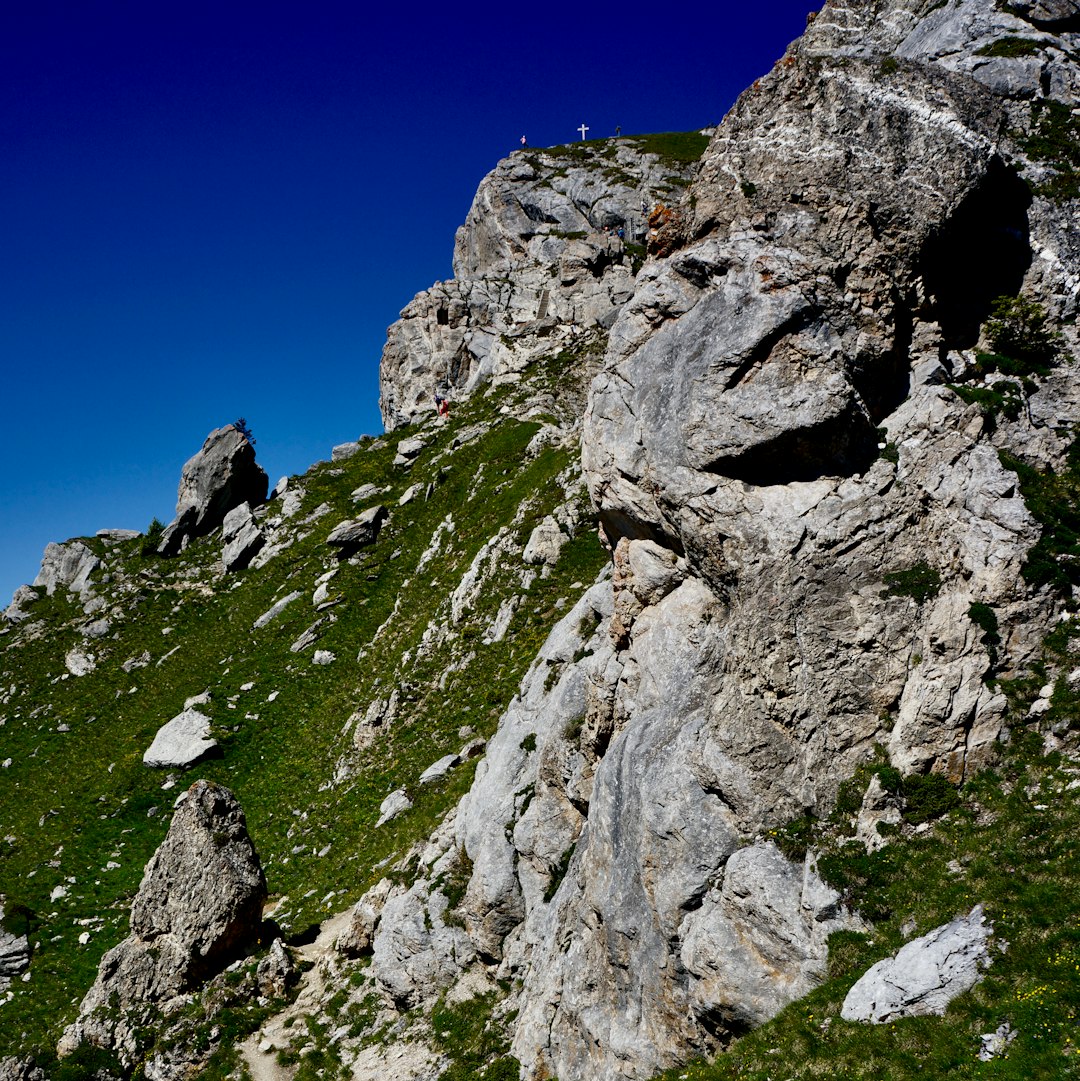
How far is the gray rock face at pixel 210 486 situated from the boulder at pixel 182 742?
32.0 metres

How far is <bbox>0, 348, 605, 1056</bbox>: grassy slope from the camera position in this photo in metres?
33.3

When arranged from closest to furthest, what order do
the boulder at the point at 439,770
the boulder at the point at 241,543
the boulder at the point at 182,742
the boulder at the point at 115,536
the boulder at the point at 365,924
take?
the boulder at the point at 365,924
the boulder at the point at 439,770
the boulder at the point at 182,742
the boulder at the point at 241,543
the boulder at the point at 115,536

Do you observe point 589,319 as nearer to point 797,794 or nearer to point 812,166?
point 812,166

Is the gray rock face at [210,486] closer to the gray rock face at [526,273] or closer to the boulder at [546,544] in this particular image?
the gray rock face at [526,273]

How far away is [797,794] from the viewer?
17016 mm

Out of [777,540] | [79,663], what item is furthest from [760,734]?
[79,663]

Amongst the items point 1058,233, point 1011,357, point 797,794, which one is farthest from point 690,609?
point 1058,233

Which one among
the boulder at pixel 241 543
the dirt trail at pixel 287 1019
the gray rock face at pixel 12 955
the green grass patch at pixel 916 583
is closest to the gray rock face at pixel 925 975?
the green grass patch at pixel 916 583

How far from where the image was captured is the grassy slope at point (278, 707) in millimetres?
33281

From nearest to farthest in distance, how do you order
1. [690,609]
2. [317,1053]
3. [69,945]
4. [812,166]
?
[690,609]
[812,166]
[317,1053]
[69,945]

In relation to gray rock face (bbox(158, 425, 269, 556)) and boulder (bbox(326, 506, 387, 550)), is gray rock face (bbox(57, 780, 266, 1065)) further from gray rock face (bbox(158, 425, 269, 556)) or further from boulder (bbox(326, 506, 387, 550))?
gray rock face (bbox(158, 425, 269, 556))

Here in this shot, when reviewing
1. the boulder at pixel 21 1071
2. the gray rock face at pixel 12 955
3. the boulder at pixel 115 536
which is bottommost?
the boulder at pixel 21 1071

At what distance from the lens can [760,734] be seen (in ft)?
57.8

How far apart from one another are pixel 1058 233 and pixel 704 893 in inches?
852
